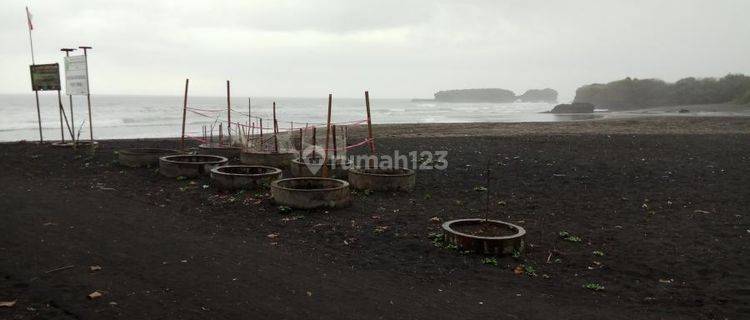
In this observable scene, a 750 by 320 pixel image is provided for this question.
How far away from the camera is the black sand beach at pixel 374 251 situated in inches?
207

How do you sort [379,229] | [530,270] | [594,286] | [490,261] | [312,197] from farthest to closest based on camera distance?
[312,197] < [379,229] < [490,261] < [530,270] < [594,286]

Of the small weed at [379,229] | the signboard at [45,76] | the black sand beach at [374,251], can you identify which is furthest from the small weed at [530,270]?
the signboard at [45,76]

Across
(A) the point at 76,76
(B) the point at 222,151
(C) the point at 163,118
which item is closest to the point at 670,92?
(C) the point at 163,118

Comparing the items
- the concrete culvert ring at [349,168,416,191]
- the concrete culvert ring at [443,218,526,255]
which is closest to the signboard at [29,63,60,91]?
the concrete culvert ring at [349,168,416,191]

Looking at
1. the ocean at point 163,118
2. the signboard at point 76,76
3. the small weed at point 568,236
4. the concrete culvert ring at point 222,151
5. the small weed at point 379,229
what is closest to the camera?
the small weed at point 568,236

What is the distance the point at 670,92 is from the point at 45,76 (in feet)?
281

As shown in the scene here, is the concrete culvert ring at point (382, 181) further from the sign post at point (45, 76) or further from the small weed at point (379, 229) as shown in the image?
the sign post at point (45, 76)

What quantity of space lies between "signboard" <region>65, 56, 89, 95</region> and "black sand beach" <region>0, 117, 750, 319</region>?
446 cm

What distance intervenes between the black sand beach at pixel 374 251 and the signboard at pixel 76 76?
4457 mm

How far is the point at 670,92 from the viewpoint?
266ft

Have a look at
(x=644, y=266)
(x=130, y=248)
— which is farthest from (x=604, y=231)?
(x=130, y=248)

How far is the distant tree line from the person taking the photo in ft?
233

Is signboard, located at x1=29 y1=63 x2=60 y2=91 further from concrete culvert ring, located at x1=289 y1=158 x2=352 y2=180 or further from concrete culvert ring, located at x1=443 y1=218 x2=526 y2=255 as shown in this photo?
concrete culvert ring, located at x1=443 y1=218 x2=526 y2=255

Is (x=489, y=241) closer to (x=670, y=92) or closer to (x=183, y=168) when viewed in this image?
(x=183, y=168)
